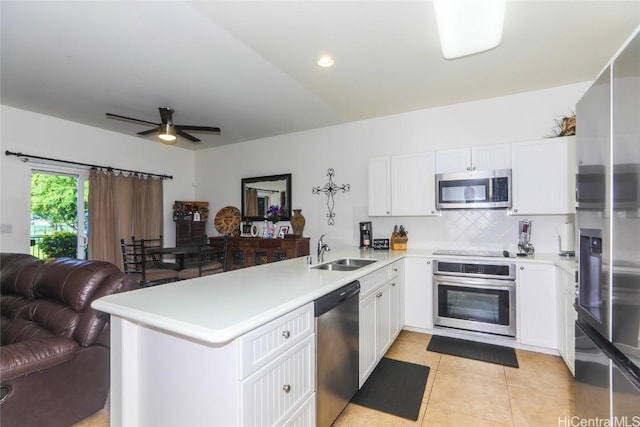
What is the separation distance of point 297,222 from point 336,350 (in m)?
2.83

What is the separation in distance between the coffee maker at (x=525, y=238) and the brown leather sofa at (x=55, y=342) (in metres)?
3.56

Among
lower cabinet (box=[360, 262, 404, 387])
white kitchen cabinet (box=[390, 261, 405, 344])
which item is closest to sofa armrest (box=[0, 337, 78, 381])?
lower cabinet (box=[360, 262, 404, 387])

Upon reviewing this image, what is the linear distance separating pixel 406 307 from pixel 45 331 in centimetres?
308

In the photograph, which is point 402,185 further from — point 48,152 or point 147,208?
point 48,152

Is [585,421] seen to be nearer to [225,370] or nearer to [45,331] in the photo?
[225,370]

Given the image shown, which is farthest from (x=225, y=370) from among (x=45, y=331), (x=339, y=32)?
(x=339, y=32)

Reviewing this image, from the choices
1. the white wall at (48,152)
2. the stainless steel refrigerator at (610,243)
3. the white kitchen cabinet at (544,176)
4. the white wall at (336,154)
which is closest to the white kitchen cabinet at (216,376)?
the stainless steel refrigerator at (610,243)

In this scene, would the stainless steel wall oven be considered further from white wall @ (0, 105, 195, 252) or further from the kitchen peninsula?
white wall @ (0, 105, 195, 252)

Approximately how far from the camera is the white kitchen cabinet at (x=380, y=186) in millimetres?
3684

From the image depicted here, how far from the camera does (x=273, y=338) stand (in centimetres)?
132

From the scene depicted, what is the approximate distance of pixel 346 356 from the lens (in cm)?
191

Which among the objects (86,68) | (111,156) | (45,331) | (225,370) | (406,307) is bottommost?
(406,307)

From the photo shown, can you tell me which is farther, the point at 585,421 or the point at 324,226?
the point at 324,226

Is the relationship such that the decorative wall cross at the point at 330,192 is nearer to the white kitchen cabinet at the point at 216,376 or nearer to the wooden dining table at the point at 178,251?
the wooden dining table at the point at 178,251
